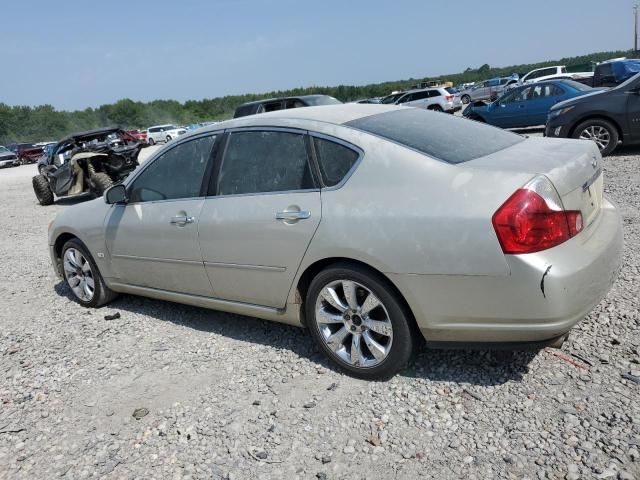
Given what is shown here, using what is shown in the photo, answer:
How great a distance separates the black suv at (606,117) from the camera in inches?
353

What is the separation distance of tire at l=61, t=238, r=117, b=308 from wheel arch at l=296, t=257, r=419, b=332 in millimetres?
2347

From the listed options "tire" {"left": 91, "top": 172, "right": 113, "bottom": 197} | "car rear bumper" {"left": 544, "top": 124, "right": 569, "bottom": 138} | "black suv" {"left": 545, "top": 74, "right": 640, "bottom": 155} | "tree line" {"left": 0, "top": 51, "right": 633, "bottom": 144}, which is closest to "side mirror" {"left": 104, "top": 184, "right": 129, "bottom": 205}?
"car rear bumper" {"left": 544, "top": 124, "right": 569, "bottom": 138}

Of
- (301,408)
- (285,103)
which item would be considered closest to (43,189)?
(285,103)

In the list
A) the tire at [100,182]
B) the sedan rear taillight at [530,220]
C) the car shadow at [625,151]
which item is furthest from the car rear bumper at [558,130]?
the tire at [100,182]

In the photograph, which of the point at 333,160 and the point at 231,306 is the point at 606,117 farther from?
the point at 231,306

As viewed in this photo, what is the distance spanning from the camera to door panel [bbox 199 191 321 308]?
316cm

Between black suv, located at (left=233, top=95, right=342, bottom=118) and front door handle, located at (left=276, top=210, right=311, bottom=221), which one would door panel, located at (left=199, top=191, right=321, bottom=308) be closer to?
front door handle, located at (left=276, top=210, right=311, bottom=221)

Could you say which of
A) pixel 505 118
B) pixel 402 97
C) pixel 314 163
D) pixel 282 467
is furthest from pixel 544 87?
pixel 402 97

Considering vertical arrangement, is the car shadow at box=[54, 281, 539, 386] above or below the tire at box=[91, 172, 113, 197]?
below

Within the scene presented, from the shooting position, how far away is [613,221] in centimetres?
308

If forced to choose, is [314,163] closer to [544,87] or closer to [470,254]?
[470,254]

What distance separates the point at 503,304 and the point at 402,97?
3011cm

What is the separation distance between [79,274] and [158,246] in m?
1.46

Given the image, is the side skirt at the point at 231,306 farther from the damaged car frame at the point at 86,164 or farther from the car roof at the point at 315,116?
the damaged car frame at the point at 86,164
